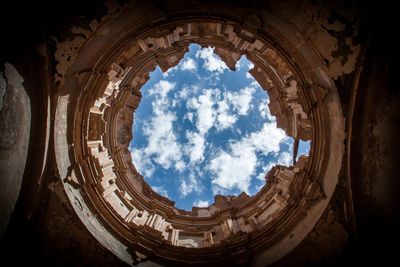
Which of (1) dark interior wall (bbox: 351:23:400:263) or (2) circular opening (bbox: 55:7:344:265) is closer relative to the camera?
(1) dark interior wall (bbox: 351:23:400:263)

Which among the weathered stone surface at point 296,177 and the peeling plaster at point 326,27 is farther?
the weathered stone surface at point 296,177

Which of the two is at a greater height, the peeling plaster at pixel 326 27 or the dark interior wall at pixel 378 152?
the peeling plaster at pixel 326 27

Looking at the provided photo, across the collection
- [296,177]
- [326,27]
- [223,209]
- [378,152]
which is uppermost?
[326,27]

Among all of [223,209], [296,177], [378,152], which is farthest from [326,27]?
[223,209]

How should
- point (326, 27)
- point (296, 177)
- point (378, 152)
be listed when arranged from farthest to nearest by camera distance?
point (296, 177)
point (378, 152)
point (326, 27)

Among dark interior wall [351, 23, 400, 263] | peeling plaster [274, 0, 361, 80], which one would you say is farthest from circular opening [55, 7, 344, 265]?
dark interior wall [351, 23, 400, 263]

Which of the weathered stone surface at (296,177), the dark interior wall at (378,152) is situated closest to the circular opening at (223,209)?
the weathered stone surface at (296,177)

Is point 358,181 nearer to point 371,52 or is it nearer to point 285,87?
point 371,52

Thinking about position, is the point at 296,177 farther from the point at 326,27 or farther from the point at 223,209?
the point at 326,27

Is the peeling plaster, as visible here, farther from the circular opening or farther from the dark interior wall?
the dark interior wall

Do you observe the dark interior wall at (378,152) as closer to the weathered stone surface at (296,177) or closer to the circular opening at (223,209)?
the weathered stone surface at (296,177)

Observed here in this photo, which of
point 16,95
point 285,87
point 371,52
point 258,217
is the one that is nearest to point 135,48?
point 16,95

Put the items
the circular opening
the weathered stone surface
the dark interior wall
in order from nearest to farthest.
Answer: the dark interior wall < the weathered stone surface < the circular opening

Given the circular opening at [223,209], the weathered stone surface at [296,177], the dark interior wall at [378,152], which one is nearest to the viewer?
the dark interior wall at [378,152]
